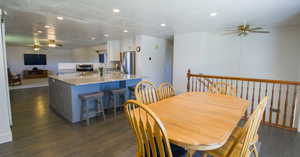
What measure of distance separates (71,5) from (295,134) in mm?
4611

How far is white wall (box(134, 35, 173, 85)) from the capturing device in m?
5.45

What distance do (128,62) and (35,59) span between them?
313 inches

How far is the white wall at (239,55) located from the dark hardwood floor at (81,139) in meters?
2.20

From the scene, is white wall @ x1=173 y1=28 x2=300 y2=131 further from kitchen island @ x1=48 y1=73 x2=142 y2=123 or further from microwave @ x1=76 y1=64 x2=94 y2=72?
microwave @ x1=76 y1=64 x2=94 y2=72

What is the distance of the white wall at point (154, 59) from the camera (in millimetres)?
5445

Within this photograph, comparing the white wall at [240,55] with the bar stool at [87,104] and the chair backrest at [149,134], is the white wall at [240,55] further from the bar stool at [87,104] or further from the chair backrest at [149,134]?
the chair backrest at [149,134]

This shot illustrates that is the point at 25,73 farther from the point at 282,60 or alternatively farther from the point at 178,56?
the point at 282,60

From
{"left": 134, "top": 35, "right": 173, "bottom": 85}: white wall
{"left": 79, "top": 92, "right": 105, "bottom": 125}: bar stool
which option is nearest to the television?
{"left": 134, "top": 35, "right": 173, "bottom": 85}: white wall

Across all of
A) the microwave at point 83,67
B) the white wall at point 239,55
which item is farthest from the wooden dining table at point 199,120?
the microwave at point 83,67

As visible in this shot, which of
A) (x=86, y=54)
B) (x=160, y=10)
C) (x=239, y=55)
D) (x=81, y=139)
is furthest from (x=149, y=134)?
(x=86, y=54)

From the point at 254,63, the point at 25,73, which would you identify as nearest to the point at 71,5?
the point at 254,63

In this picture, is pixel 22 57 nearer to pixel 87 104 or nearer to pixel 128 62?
pixel 128 62

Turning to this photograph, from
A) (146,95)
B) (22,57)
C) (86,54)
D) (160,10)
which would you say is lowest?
(146,95)

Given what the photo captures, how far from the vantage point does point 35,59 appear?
9859 mm
